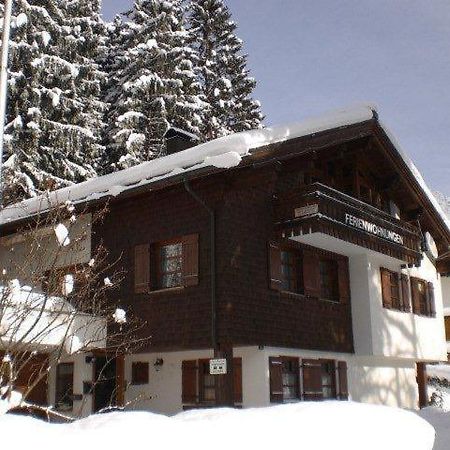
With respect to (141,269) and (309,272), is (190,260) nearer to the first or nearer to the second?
(141,269)

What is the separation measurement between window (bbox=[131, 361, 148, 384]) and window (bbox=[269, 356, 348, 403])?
341 cm

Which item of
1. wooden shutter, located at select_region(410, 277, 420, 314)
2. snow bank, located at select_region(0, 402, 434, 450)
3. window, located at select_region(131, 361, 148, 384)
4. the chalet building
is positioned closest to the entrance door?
the chalet building

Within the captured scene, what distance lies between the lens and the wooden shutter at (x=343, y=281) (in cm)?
1697

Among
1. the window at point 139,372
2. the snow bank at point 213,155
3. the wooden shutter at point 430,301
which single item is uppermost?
the snow bank at point 213,155

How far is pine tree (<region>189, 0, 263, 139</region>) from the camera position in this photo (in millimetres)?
37062

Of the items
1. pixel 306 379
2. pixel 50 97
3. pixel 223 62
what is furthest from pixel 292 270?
pixel 223 62

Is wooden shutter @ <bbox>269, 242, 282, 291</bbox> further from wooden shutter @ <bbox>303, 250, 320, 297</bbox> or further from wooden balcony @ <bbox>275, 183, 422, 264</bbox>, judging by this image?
wooden shutter @ <bbox>303, 250, 320, 297</bbox>

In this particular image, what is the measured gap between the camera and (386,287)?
1817 centimetres

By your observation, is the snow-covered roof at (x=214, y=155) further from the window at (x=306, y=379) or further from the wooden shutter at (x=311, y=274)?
the window at (x=306, y=379)

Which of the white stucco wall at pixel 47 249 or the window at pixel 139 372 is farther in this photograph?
the window at pixel 139 372

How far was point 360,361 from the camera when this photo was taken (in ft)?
57.0

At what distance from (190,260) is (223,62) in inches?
1031

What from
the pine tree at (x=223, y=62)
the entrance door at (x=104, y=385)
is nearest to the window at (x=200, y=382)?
the entrance door at (x=104, y=385)

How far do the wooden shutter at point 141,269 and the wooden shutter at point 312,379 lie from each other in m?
4.12
